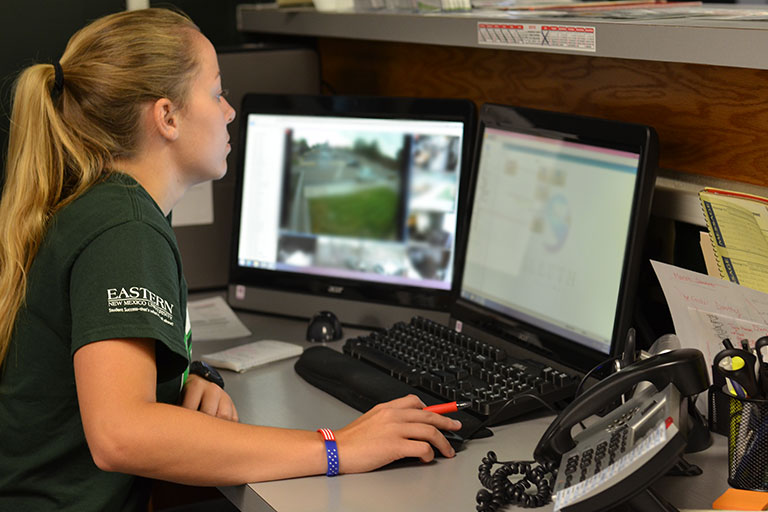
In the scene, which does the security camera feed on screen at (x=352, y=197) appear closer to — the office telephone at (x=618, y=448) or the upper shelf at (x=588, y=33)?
the upper shelf at (x=588, y=33)

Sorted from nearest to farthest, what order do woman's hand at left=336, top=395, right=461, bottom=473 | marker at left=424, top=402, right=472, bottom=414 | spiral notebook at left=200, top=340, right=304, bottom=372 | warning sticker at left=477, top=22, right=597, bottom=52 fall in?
woman's hand at left=336, top=395, right=461, bottom=473, marker at left=424, top=402, right=472, bottom=414, warning sticker at left=477, top=22, right=597, bottom=52, spiral notebook at left=200, top=340, right=304, bottom=372

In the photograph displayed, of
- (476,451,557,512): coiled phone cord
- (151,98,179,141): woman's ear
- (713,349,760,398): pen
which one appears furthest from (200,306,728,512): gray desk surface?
(151,98,179,141): woman's ear

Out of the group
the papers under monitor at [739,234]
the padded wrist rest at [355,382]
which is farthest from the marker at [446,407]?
the papers under monitor at [739,234]

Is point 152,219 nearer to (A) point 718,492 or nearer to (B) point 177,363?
(B) point 177,363

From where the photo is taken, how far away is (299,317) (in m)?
1.69

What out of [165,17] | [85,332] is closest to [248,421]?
[85,332]

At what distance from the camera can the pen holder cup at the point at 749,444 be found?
36.6 inches

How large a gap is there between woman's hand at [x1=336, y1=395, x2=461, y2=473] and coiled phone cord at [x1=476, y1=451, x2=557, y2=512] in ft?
0.26

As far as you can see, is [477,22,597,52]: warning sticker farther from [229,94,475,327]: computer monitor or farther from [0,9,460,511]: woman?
[0,9,460,511]: woman

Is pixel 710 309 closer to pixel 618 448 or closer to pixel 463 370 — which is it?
pixel 618 448

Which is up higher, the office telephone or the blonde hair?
the blonde hair

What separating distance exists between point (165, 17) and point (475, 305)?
2.21 feet

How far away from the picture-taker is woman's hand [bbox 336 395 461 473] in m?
1.03

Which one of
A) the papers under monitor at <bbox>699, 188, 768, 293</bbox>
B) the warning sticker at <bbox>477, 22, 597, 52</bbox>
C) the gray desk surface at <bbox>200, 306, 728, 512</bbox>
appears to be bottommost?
the gray desk surface at <bbox>200, 306, 728, 512</bbox>
